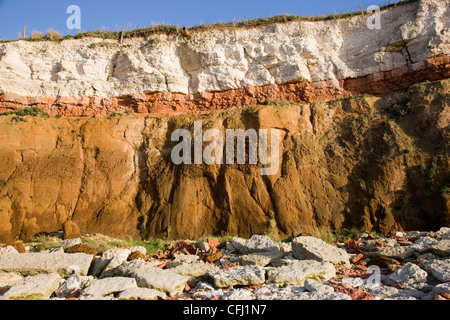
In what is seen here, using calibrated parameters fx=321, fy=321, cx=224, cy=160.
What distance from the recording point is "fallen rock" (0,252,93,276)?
324 inches

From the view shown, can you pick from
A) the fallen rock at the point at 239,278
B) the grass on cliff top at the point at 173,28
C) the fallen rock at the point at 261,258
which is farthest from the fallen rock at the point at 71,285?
the grass on cliff top at the point at 173,28

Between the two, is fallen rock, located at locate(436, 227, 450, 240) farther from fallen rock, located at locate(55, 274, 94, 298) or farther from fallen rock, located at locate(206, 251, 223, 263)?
fallen rock, located at locate(55, 274, 94, 298)

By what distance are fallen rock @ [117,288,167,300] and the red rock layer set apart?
12989mm

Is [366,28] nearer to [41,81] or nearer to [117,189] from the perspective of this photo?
[117,189]

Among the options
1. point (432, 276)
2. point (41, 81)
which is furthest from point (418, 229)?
point (41, 81)

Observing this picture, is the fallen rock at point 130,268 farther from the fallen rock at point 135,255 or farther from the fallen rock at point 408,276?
the fallen rock at point 408,276

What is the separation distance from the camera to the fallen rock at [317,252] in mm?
8391

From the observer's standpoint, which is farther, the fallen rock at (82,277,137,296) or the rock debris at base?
the fallen rock at (82,277,137,296)

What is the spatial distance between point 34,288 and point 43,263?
1.94 metres

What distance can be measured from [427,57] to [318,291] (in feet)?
48.9

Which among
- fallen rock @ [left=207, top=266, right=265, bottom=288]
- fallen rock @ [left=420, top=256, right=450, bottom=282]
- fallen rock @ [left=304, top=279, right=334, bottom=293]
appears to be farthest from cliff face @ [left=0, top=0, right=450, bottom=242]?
fallen rock @ [left=304, top=279, right=334, bottom=293]

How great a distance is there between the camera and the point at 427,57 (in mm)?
15969

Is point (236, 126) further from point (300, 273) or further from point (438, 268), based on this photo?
point (438, 268)

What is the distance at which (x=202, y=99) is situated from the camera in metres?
18.6
